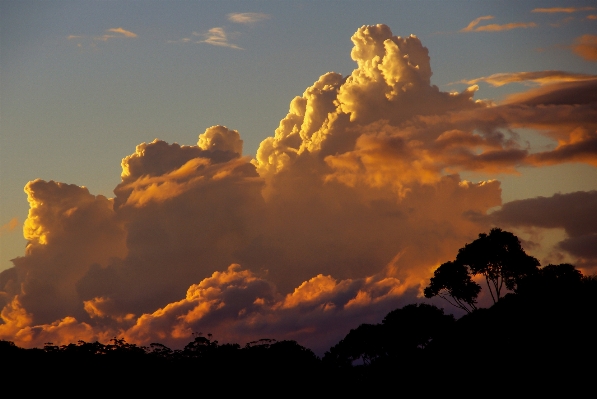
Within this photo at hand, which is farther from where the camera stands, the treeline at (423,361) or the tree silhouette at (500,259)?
the tree silhouette at (500,259)

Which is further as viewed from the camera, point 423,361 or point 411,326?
point 411,326

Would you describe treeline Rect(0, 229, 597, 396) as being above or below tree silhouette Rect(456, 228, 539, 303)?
below

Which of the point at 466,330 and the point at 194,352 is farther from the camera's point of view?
the point at 466,330

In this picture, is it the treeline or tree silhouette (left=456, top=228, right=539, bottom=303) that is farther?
tree silhouette (left=456, top=228, right=539, bottom=303)

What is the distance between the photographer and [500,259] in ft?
417

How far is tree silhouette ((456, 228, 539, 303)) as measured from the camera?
127250 millimetres

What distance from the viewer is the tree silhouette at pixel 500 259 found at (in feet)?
417

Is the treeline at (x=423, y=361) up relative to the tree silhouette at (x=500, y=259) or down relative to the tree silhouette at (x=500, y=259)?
down

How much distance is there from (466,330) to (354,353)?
6480cm

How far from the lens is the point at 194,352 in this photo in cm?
8331

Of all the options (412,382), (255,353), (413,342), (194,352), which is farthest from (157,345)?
(413,342)

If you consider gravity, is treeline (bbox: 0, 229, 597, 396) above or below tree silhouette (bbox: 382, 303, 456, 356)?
below

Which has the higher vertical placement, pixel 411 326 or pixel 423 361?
pixel 411 326

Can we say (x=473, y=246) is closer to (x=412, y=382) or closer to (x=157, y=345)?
(x=412, y=382)
